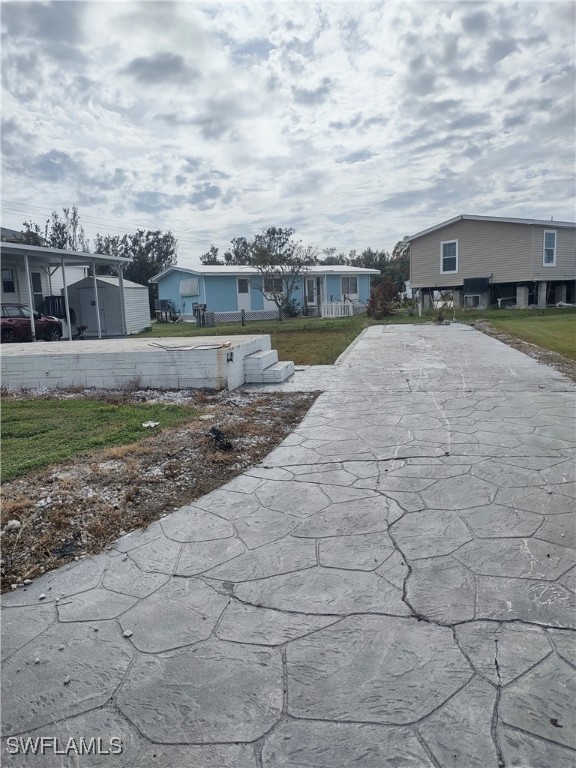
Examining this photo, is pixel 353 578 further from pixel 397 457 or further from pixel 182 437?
pixel 182 437

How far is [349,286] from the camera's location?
3200cm

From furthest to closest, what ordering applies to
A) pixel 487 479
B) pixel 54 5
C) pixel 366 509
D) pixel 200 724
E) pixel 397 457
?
pixel 54 5 < pixel 397 457 < pixel 487 479 < pixel 366 509 < pixel 200 724

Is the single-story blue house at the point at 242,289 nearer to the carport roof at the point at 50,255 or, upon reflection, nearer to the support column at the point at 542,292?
the carport roof at the point at 50,255

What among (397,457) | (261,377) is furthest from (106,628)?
(261,377)

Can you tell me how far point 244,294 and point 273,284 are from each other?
227 cm

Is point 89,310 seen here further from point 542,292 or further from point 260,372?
point 542,292

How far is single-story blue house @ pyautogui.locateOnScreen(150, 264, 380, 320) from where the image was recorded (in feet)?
94.8

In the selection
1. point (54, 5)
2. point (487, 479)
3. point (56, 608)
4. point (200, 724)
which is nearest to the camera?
point (200, 724)

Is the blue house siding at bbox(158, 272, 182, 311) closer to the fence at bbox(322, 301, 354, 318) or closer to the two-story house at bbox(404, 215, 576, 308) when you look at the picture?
the fence at bbox(322, 301, 354, 318)

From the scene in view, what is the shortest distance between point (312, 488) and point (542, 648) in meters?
1.85

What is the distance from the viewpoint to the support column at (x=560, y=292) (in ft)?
85.0

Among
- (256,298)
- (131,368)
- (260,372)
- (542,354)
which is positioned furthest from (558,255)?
(131,368)

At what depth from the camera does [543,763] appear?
1.51 metres

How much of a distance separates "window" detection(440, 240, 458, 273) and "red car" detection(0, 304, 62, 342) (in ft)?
60.5
